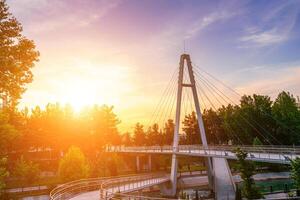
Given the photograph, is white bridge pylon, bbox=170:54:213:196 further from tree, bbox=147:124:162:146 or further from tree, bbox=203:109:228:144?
tree, bbox=147:124:162:146

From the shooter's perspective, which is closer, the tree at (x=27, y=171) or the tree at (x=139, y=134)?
the tree at (x=27, y=171)

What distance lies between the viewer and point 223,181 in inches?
1583

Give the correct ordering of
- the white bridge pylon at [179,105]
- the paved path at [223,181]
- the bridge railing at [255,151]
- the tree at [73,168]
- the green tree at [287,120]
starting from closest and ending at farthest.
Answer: the bridge railing at [255,151], the paved path at [223,181], the tree at [73,168], the white bridge pylon at [179,105], the green tree at [287,120]

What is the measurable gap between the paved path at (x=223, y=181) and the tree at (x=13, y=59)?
30135 millimetres

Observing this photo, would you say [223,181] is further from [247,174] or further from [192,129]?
[192,129]

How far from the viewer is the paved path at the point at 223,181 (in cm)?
3862

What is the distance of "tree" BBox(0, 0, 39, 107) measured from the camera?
13984 millimetres

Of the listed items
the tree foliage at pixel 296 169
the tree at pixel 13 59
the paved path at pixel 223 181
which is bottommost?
the paved path at pixel 223 181

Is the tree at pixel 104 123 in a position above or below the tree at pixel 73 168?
above

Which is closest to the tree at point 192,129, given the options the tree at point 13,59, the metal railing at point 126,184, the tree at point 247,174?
the metal railing at point 126,184

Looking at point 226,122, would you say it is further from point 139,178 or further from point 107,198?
point 107,198

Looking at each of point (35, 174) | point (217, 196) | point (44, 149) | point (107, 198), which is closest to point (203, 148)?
point (217, 196)

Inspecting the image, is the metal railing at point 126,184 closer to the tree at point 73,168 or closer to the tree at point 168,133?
the tree at point 73,168

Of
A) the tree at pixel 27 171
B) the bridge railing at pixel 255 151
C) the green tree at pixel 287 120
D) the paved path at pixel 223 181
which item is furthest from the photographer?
the green tree at pixel 287 120
